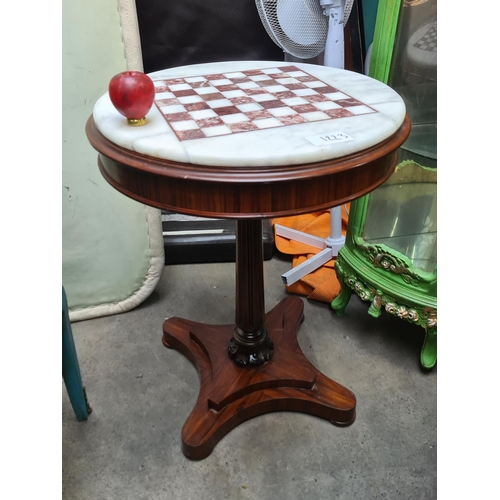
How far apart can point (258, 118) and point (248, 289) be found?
0.57 meters

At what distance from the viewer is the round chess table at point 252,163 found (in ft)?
2.90

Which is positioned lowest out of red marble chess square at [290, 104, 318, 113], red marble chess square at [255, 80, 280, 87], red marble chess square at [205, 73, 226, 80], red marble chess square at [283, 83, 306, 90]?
red marble chess square at [290, 104, 318, 113]

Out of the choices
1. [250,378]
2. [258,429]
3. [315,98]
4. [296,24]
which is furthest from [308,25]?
[258,429]

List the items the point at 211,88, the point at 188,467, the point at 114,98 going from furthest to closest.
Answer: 1. the point at 188,467
2. the point at 211,88
3. the point at 114,98

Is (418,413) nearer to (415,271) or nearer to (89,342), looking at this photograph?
(415,271)

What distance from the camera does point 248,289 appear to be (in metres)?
1.44

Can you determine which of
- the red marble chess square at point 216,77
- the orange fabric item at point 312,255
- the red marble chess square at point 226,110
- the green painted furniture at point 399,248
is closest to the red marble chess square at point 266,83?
the red marble chess square at point 216,77

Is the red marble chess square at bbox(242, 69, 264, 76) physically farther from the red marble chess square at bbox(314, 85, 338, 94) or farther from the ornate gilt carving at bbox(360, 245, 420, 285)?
the ornate gilt carving at bbox(360, 245, 420, 285)

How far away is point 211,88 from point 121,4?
615mm

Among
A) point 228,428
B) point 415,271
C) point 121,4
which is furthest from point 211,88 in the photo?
point 228,428

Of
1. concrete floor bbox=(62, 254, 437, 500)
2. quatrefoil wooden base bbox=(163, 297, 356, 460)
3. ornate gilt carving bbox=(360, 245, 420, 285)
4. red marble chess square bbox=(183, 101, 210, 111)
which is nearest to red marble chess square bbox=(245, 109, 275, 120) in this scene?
red marble chess square bbox=(183, 101, 210, 111)

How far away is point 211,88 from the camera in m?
1.24

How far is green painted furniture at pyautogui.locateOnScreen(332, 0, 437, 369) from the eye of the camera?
4.66 ft

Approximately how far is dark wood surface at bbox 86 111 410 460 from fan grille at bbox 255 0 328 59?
75cm
